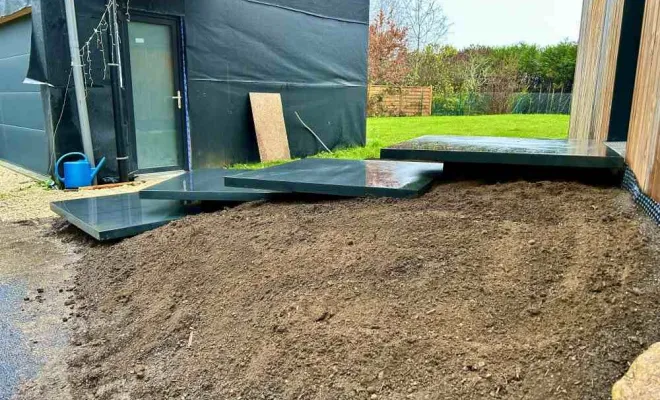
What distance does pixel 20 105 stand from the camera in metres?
6.38

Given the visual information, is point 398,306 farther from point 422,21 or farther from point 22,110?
point 422,21

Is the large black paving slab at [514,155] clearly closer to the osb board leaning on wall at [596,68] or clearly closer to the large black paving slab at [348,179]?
the large black paving slab at [348,179]

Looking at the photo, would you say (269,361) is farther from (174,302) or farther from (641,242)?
(641,242)

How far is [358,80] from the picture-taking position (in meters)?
9.30

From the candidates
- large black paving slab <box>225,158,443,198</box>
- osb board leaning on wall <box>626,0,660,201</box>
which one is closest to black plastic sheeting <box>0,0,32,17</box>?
large black paving slab <box>225,158,443,198</box>

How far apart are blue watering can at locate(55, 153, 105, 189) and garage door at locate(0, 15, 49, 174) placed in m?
0.52

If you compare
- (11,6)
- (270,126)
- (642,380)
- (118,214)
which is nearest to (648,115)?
(642,380)

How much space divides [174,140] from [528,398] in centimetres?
603

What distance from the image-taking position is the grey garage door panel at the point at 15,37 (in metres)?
5.84

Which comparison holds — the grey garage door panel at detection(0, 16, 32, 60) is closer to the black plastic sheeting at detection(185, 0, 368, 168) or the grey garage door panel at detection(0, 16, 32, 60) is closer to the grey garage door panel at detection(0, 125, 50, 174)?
the grey garage door panel at detection(0, 125, 50, 174)

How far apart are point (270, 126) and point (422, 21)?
53.1 ft

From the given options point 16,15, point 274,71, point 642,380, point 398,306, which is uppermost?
point 16,15

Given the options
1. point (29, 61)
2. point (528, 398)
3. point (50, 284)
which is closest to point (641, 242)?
point (528, 398)

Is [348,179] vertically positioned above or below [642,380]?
above
